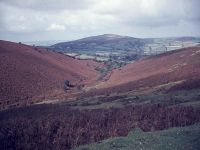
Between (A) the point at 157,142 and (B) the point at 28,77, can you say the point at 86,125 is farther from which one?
(B) the point at 28,77

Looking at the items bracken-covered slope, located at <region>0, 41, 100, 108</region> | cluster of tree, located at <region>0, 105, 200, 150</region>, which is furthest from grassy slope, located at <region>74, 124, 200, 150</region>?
bracken-covered slope, located at <region>0, 41, 100, 108</region>

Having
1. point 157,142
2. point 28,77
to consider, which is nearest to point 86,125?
point 157,142

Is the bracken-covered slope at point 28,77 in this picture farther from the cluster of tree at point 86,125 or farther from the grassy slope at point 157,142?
the grassy slope at point 157,142

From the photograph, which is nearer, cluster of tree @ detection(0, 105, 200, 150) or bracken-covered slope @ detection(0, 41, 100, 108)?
cluster of tree @ detection(0, 105, 200, 150)

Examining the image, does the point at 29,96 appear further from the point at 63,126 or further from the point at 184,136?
the point at 184,136

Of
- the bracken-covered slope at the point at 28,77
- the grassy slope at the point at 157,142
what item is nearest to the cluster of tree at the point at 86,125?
the grassy slope at the point at 157,142

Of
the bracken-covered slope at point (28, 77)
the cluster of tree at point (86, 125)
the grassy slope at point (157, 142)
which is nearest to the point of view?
the grassy slope at point (157, 142)

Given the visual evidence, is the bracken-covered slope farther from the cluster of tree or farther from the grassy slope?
the grassy slope
